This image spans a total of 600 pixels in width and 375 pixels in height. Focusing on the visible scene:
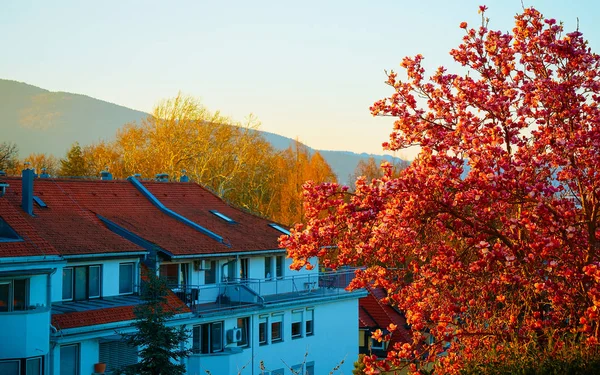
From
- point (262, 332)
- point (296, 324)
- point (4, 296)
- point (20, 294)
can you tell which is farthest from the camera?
point (296, 324)

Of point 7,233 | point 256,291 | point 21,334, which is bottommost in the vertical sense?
point 21,334

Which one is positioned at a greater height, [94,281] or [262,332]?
[94,281]

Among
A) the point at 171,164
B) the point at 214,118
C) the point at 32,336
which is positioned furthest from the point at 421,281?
the point at 214,118

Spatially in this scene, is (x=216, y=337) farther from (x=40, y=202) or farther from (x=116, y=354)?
(x=40, y=202)

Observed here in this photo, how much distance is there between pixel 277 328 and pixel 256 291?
217 centimetres

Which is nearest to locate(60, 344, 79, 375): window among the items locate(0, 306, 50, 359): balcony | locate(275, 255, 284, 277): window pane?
locate(0, 306, 50, 359): balcony

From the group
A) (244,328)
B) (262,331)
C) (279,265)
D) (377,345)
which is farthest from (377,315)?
(244,328)

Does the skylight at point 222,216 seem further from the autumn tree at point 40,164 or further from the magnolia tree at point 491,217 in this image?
the autumn tree at point 40,164

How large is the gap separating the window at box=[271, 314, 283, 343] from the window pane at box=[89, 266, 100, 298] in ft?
31.2

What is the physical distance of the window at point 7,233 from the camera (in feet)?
91.1

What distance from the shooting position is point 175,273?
36438 mm

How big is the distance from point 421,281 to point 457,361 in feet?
5.17

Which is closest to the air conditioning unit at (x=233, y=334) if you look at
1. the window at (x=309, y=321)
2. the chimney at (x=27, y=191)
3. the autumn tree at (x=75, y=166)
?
Result: the window at (x=309, y=321)

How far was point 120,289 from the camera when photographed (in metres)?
33.0
